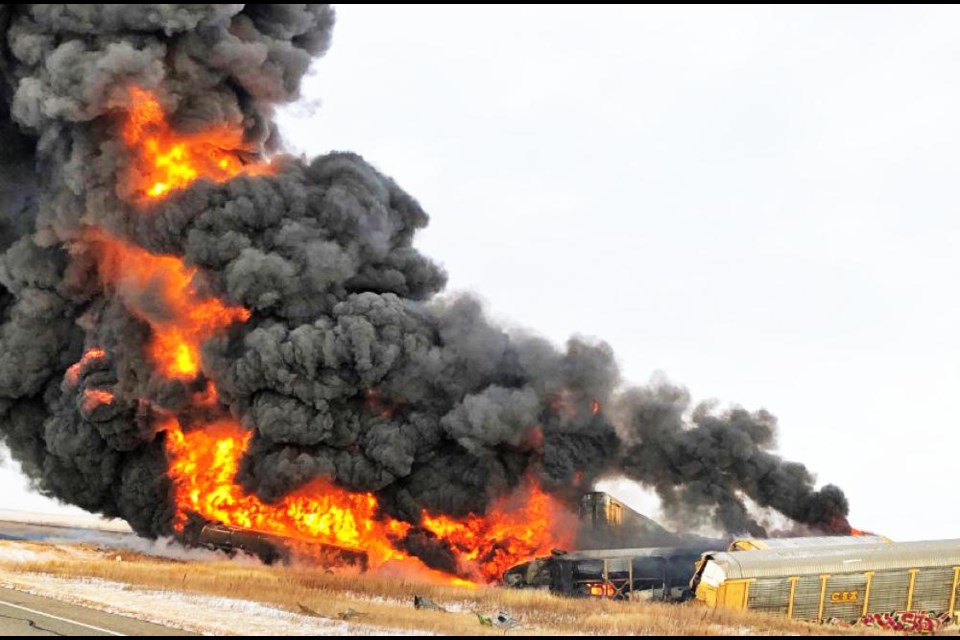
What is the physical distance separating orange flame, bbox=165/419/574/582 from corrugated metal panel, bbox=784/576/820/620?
13.2 m

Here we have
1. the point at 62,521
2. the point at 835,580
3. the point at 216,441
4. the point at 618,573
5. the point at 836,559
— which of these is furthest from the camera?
the point at 62,521

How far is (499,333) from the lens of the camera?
48688 mm

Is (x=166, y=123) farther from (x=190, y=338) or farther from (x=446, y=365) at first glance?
(x=446, y=365)

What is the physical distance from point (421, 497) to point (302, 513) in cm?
601

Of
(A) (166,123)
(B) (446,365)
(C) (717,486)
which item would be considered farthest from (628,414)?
(A) (166,123)

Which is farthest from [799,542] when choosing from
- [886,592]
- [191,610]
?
[191,610]

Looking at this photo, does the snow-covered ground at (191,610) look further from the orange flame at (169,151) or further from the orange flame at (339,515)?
the orange flame at (169,151)

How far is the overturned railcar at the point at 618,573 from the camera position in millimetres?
41688

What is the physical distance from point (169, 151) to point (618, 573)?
29868 mm

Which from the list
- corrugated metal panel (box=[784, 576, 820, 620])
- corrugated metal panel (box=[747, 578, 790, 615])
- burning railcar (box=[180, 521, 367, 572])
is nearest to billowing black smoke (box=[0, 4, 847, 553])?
burning railcar (box=[180, 521, 367, 572])

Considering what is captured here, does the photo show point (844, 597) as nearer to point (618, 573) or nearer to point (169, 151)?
point (618, 573)

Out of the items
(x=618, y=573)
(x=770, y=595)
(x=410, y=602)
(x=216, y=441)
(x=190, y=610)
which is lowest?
(x=190, y=610)

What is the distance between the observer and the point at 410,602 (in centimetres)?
3516

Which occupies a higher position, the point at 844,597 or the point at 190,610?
the point at 844,597
